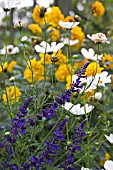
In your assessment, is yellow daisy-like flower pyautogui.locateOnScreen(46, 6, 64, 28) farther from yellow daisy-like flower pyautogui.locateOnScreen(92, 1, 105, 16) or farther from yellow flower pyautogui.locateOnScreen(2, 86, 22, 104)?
yellow flower pyautogui.locateOnScreen(2, 86, 22, 104)

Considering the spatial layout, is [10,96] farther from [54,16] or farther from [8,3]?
[54,16]

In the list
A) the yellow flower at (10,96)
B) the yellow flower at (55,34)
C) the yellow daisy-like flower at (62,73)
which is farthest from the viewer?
the yellow flower at (55,34)

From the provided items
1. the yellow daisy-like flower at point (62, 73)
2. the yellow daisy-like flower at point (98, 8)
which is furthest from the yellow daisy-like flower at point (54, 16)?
the yellow daisy-like flower at point (62, 73)

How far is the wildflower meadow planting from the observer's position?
129 centimetres

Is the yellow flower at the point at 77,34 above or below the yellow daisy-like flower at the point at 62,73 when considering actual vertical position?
above

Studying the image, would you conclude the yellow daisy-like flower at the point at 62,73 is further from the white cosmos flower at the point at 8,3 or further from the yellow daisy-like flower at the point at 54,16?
the white cosmos flower at the point at 8,3

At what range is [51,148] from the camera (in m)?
1.29

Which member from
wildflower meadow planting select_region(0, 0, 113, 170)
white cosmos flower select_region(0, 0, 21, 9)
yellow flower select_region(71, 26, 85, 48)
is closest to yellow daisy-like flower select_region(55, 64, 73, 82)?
wildflower meadow planting select_region(0, 0, 113, 170)

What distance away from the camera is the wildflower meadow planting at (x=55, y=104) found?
51.0 inches

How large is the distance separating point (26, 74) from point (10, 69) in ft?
1.36

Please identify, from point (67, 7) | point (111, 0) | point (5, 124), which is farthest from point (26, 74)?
point (111, 0)

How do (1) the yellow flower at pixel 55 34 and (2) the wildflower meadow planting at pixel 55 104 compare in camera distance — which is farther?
(1) the yellow flower at pixel 55 34

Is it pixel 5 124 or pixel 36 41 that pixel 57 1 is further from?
pixel 5 124

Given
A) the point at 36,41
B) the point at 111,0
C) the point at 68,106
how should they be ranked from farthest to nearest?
the point at 111,0, the point at 36,41, the point at 68,106
